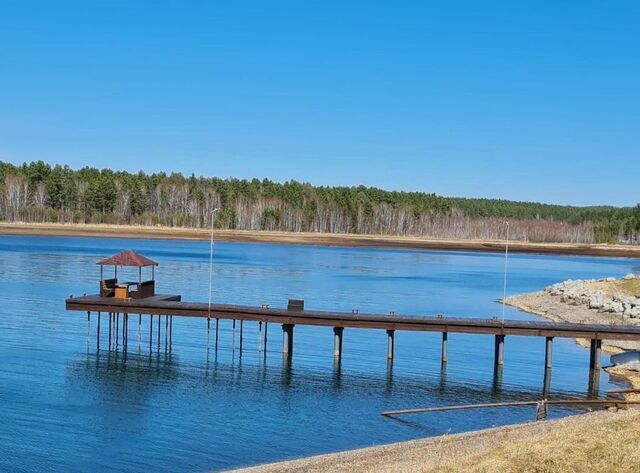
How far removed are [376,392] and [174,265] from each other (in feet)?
235

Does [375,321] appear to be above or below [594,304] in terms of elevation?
above

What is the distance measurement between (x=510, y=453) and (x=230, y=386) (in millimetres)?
19452

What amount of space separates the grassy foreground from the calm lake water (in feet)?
9.15

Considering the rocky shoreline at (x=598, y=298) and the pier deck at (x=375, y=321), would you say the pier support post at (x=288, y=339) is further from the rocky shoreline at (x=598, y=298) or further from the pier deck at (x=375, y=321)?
the rocky shoreline at (x=598, y=298)

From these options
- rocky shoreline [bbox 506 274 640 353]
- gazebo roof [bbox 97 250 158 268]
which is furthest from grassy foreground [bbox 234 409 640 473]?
rocky shoreline [bbox 506 274 640 353]

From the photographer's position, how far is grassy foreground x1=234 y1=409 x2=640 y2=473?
19.6 meters

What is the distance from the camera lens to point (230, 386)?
38312mm

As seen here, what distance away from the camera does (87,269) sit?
93188mm

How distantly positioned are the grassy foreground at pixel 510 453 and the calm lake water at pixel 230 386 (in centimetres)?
279

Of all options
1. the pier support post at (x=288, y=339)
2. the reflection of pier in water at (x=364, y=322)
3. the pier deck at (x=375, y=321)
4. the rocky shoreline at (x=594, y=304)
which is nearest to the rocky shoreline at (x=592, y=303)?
the rocky shoreline at (x=594, y=304)

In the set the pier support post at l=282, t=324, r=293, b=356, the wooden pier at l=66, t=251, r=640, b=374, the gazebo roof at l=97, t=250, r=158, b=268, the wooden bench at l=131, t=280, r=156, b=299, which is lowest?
the pier support post at l=282, t=324, r=293, b=356

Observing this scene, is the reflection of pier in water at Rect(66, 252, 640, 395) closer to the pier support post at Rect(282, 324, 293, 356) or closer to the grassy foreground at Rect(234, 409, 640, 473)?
the pier support post at Rect(282, 324, 293, 356)

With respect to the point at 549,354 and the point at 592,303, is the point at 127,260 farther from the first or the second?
the point at 592,303

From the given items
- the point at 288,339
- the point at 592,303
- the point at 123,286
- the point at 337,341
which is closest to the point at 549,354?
the point at 337,341
